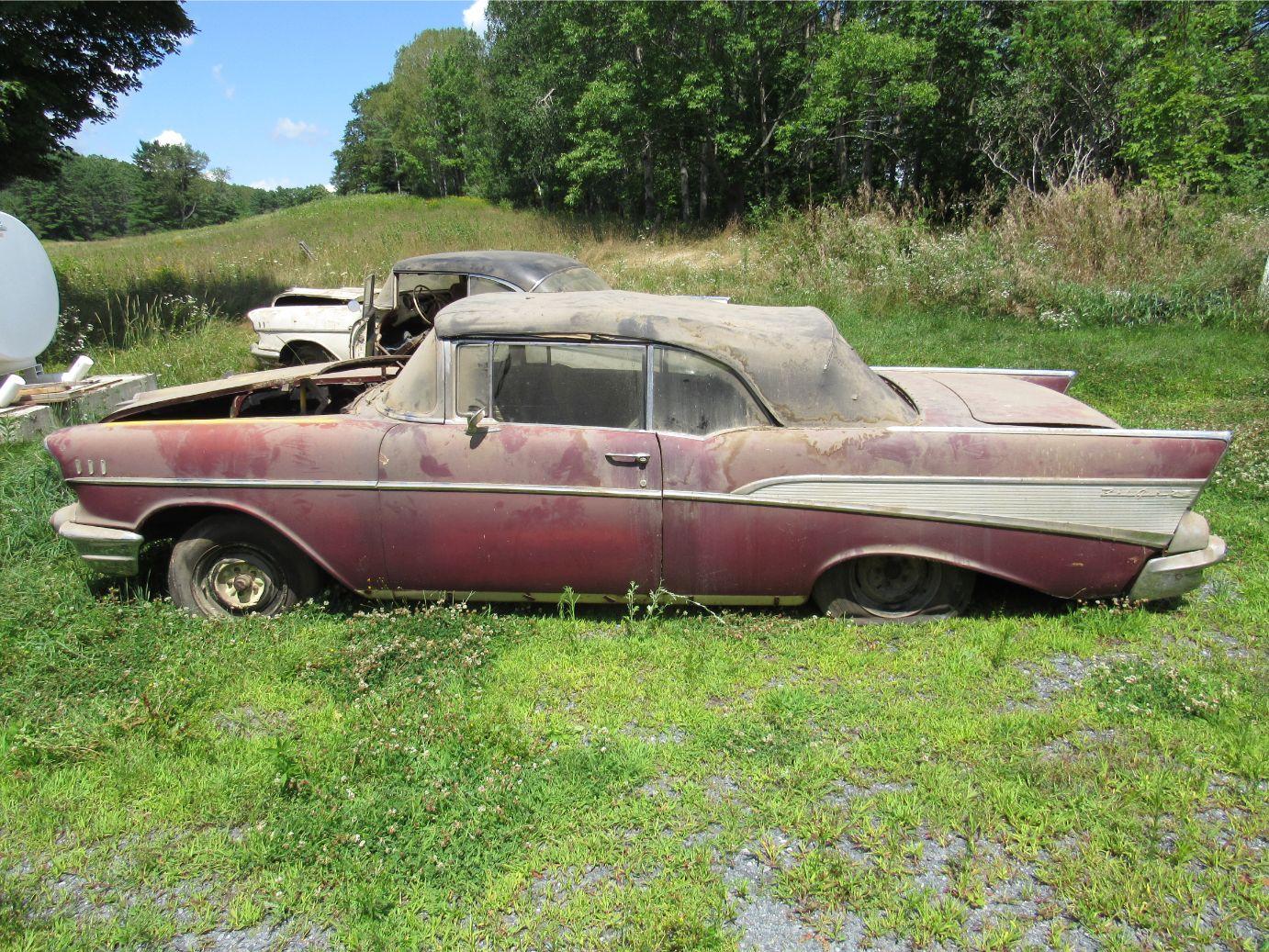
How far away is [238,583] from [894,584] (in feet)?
10.9

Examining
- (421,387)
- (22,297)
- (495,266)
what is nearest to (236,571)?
(421,387)

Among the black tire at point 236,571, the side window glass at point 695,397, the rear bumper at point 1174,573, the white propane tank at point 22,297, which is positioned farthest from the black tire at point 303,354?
the rear bumper at point 1174,573

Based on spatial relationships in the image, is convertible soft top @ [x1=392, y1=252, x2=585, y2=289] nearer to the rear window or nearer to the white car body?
the white car body

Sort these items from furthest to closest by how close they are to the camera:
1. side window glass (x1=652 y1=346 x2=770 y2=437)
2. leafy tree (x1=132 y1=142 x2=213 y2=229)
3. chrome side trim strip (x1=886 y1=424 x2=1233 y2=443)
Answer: leafy tree (x1=132 y1=142 x2=213 y2=229) → side window glass (x1=652 y1=346 x2=770 y2=437) → chrome side trim strip (x1=886 y1=424 x2=1233 y2=443)

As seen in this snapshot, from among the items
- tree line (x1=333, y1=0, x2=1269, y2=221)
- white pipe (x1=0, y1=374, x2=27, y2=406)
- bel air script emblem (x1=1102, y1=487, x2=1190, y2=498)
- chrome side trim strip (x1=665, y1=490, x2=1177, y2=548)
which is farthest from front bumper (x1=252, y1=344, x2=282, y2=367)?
tree line (x1=333, y1=0, x2=1269, y2=221)

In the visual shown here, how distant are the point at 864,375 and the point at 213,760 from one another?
3.34 metres

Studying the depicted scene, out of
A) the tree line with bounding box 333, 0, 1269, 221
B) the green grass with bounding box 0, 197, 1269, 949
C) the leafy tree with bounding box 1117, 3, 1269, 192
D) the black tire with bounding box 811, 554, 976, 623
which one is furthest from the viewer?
the tree line with bounding box 333, 0, 1269, 221

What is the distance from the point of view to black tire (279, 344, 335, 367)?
9703mm

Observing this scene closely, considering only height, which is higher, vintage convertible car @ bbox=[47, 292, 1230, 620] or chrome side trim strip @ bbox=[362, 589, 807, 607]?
vintage convertible car @ bbox=[47, 292, 1230, 620]

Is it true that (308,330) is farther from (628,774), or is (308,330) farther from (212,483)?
(628,774)

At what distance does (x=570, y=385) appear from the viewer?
155 inches

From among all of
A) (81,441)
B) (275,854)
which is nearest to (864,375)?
(275,854)

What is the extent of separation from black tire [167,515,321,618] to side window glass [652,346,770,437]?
1.99 meters

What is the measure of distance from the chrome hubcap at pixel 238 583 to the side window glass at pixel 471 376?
1378mm
